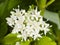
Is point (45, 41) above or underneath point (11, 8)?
underneath

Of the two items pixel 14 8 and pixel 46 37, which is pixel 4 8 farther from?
pixel 46 37

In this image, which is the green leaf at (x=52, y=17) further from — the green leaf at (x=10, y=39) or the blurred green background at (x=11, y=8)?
the green leaf at (x=10, y=39)

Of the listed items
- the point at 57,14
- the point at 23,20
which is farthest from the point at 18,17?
the point at 57,14

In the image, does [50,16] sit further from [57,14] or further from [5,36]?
[5,36]

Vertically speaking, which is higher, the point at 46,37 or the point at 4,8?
the point at 4,8

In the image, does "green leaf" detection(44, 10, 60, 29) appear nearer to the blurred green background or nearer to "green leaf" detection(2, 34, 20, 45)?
the blurred green background

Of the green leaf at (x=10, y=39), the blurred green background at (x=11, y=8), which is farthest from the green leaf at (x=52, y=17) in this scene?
the green leaf at (x=10, y=39)
